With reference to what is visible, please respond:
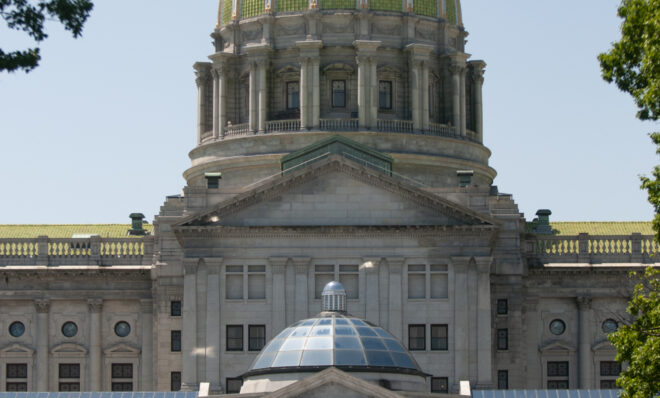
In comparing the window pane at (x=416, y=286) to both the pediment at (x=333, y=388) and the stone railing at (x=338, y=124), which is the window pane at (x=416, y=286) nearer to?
the stone railing at (x=338, y=124)

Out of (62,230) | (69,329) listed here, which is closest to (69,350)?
(69,329)

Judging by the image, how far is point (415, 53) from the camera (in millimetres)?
119875

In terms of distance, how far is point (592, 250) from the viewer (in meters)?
110

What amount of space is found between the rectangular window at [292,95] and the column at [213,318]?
995 inches

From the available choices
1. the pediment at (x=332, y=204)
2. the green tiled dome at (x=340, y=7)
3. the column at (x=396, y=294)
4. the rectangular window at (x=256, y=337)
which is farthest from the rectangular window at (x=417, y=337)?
the green tiled dome at (x=340, y=7)

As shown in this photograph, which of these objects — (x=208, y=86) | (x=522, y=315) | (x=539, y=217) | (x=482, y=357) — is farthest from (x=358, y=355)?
(x=208, y=86)

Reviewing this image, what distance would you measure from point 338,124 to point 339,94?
10.5ft

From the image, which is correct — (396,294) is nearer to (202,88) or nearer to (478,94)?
(478,94)

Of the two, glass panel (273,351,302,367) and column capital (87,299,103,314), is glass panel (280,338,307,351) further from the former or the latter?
column capital (87,299,103,314)

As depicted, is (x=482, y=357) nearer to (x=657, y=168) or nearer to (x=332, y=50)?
(x=332, y=50)

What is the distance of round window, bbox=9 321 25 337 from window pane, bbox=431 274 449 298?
89.7ft

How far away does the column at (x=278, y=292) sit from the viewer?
97.7m

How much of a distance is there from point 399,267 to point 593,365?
17574 millimetres

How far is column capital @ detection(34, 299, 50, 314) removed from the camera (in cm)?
11075
